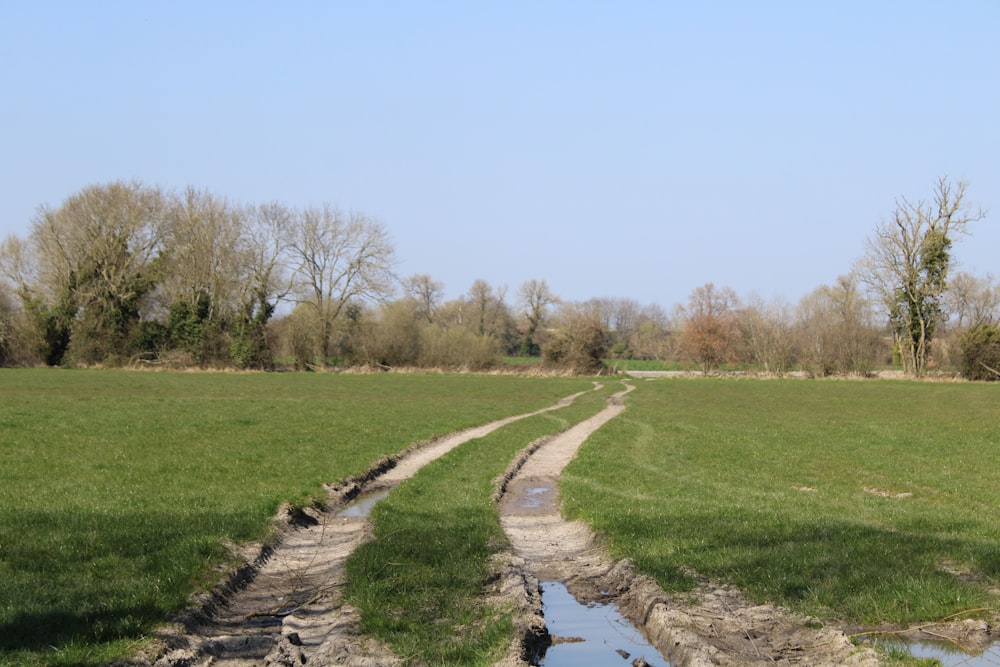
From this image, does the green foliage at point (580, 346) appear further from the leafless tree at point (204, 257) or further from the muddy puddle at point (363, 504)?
the muddy puddle at point (363, 504)

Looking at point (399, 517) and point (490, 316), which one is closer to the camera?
point (399, 517)

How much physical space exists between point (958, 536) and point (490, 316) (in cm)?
10084

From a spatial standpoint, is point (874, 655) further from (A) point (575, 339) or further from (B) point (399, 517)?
(A) point (575, 339)

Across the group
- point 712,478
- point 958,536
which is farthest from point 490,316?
point 958,536

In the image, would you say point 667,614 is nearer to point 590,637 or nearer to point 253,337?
point 590,637

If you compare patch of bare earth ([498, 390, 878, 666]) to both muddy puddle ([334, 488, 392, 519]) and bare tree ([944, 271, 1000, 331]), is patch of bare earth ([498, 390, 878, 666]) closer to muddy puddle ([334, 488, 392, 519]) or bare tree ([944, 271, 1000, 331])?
muddy puddle ([334, 488, 392, 519])

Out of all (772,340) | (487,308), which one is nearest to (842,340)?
(772,340)

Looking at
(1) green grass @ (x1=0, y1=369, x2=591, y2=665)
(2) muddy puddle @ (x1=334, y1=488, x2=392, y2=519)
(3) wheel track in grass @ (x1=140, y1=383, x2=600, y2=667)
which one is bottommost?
(2) muddy puddle @ (x1=334, y1=488, x2=392, y2=519)

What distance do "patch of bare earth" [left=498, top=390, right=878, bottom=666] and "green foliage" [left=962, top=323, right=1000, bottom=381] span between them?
63.6m

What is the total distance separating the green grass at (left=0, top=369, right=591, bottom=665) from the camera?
6.90 m

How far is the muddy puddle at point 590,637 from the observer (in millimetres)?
6934

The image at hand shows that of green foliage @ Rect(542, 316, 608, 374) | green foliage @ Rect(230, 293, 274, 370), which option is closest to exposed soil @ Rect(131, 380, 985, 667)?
green foliage @ Rect(230, 293, 274, 370)

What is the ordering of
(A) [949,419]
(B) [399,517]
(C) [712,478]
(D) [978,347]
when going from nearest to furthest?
(B) [399,517] → (C) [712,478] → (A) [949,419] → (D) [978,347]

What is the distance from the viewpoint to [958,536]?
10.2 meters
